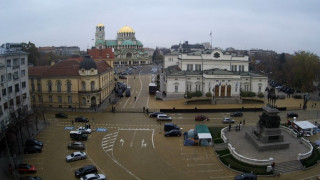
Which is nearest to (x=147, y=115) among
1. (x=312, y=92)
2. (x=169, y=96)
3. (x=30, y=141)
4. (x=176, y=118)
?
(x=176, y=118)

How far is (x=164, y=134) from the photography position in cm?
3797

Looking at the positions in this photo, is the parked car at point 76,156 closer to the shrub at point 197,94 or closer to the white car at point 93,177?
the white car at point 93,177

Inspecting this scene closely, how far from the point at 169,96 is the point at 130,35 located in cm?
9740

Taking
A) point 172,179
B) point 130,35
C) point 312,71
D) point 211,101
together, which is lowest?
point 172,179

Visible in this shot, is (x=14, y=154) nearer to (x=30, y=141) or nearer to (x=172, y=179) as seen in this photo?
(x=30, y=141)

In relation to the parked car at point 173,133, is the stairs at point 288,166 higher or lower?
lower

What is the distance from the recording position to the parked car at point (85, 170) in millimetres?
26109

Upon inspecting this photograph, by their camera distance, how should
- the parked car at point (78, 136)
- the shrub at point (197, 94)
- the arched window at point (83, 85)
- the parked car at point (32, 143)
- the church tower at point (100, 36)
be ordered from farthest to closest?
the church tower at point (100, 36) → the shrub at point (197, 94) → the arched window at point (83, 85) → the parked car at point (78, 136) → the parked car at point (32, 143)

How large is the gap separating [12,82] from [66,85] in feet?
41.6

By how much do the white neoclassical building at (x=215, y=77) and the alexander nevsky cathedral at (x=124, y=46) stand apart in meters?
82.3

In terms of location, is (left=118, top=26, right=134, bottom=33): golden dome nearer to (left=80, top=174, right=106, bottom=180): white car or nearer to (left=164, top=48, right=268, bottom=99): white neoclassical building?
(left=164, top=48, right=268, bottom=99): white neoclassical building

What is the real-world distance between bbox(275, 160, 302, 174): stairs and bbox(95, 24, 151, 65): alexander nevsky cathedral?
411 feet

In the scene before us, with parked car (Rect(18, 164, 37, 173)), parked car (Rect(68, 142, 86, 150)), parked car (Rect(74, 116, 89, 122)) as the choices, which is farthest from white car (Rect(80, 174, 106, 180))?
parked car (Rect(74, 116, 89, 122))

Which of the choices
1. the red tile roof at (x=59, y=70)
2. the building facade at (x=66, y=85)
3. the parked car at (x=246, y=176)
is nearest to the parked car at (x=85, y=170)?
the parked car at (x=246, y=176)
